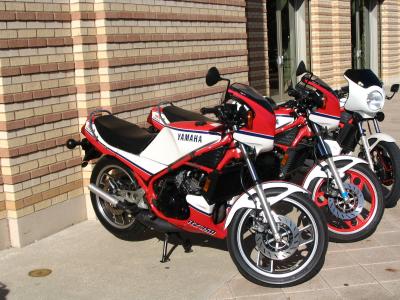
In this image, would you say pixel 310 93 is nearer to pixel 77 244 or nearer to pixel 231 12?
pixel 77 244

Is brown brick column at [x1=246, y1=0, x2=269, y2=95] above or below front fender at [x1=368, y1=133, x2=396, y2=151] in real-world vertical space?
above

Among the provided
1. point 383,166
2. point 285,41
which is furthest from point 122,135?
point 285,41

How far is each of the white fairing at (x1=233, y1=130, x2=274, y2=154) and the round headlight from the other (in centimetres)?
171

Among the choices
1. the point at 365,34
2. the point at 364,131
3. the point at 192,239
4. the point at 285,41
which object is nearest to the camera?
the point at 192,239

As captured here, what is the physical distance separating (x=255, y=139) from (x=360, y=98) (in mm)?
1798

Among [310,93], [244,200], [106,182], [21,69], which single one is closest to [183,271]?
[244,200]

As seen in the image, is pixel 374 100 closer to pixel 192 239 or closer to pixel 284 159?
pixel 284 159

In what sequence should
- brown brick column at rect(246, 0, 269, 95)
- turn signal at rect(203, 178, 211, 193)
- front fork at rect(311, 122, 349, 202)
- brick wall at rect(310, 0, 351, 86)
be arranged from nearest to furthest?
1. turn signal at rect(203, 178, 211, 193)
2. front fork at rect(311, 122, 349, 202)
3. brown brick column at rect(246, 0, 269, 95)
4. brick wall at rect(310, 0, 351, 86)

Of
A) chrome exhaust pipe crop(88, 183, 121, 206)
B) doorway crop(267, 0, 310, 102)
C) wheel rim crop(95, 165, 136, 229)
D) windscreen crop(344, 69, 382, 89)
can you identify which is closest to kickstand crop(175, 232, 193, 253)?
wheel rim crop(95, 165, 136, 229)

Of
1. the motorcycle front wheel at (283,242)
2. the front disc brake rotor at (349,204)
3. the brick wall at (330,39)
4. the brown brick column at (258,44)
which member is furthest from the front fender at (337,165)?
the brick wall at (330,39)

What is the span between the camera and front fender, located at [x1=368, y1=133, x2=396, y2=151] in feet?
20.0

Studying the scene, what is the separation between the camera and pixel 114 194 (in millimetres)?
5422

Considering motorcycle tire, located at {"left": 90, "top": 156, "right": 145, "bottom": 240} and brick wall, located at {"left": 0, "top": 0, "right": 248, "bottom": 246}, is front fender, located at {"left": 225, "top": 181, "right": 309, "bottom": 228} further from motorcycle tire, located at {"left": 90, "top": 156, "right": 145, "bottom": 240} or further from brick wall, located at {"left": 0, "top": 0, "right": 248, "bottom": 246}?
brick wall, located at {"left": 0, "top": 0, "right": 248, "bottom": 246}

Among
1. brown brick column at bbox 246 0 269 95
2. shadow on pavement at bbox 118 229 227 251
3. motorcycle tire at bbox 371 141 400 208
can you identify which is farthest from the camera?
brown brick column at bbox 246 0 269 95
